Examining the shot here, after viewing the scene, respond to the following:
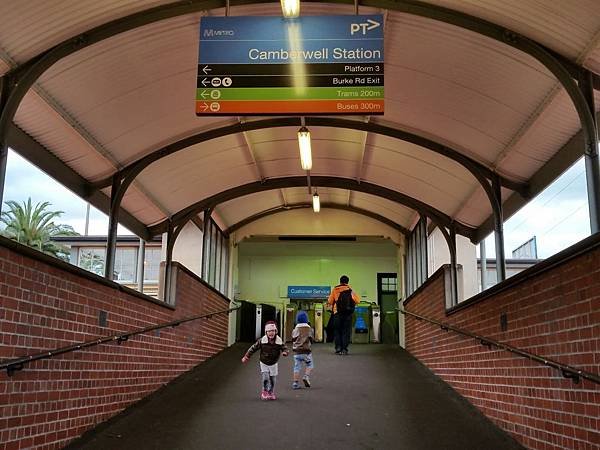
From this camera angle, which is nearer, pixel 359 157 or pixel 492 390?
pixel 492 390

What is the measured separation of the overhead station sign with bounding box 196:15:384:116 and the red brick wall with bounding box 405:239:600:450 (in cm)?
242

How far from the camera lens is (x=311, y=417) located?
901cm

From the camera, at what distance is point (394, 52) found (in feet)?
26.1

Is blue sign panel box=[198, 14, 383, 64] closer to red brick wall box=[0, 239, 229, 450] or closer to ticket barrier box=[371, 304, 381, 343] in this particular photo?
red brick wall box=[0, 239, 229, 450]

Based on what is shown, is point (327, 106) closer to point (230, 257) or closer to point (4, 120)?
point (4, 120)

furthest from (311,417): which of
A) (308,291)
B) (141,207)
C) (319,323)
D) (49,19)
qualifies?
(308,291)

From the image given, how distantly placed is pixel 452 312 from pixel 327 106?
5.80 metres

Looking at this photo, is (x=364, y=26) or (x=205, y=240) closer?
(x=364, y=26)

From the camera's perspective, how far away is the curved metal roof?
22.1 feet

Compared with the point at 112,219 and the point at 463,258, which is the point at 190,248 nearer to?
the point at 112,219

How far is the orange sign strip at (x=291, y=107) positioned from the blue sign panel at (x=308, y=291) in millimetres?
15250

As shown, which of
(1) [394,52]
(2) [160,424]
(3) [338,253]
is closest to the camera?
(1) [394,52]

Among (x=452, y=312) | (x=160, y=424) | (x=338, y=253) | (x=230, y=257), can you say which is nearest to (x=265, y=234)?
Result: (x=230, y=257)

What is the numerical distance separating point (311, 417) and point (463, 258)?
6.60 m
